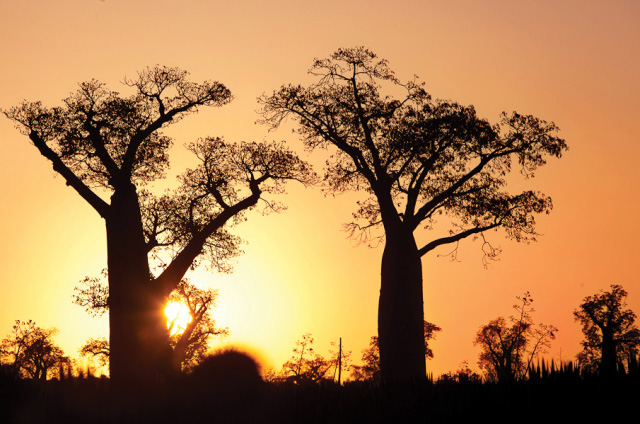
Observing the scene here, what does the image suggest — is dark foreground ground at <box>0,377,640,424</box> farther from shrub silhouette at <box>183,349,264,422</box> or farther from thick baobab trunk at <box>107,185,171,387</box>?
thick baobab trunk at <box>107,185,171,387</box>

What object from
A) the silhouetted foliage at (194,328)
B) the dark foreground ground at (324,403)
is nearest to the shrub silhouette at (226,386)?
the dark foreground ground at (324,403)

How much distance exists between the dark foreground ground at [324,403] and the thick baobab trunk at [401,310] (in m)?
6.54

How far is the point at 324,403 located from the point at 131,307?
7922mm

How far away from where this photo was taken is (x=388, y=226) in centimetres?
2158

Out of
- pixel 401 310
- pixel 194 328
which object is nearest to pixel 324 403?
pixel 401 310

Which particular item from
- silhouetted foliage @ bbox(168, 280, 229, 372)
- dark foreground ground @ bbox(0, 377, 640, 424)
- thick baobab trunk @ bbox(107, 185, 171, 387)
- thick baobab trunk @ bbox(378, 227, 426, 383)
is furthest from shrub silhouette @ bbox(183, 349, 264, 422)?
silhouetted foliage @ bbox(168, 280, 229, 372)

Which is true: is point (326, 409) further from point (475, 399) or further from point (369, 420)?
point (475, 399)

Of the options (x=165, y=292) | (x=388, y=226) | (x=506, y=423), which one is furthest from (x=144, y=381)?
(x=506, y=423)

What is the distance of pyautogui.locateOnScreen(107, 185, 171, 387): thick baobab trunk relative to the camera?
18.2 meters

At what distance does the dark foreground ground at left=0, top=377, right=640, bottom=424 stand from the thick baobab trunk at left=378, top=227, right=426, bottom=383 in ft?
21.5

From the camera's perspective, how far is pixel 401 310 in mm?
20969

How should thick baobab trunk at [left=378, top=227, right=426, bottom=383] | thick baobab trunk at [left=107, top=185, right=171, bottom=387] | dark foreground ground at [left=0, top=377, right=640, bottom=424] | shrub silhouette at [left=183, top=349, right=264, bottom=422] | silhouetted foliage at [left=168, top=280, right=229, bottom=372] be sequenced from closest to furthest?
dark foreground ground at [left=0, top=377, right=640, bottom=424], shrub silhouette at [left=183, top=349, right=264, bottom=422], thick baobab trunk at [left=107, top=185, right=171, bottom=387], thick baobab trunk at [left=378, top=227, right=426, bottom=383], silhouetted foliage at [left=168, top=280, right=229, bottom=372]

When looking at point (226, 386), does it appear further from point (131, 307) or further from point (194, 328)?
point (194, 328)

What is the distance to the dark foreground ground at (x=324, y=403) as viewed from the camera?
387 inches
